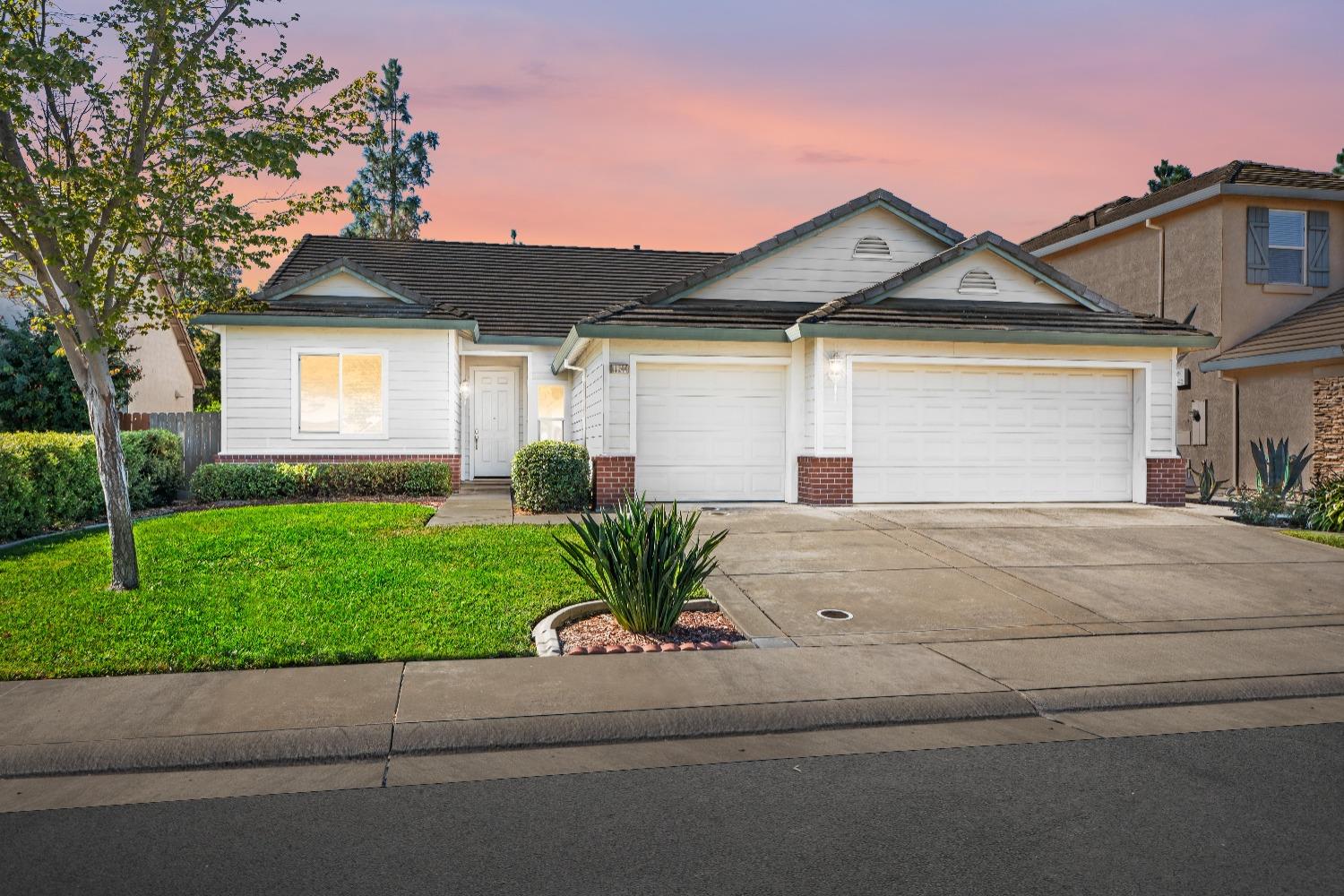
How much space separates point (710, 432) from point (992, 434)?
4.71m

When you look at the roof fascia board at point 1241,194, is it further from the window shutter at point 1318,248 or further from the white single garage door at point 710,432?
the white single garage door at point 710,432

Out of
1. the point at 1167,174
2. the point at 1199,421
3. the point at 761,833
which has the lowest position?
the point at 761,833

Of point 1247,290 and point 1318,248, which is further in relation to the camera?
point 1318,248

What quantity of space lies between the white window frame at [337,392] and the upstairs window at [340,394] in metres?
0.02

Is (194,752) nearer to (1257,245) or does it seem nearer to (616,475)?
(616,475)

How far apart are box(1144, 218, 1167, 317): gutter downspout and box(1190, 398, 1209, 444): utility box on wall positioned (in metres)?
2.27

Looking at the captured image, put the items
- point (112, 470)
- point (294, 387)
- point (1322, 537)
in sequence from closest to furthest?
point (112, 470) < point (1322, 537) < point (294, 387)

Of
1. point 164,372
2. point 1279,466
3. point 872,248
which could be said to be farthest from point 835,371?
point 164,372

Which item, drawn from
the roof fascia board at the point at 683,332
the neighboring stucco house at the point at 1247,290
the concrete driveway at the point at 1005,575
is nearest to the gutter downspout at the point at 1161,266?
the neighboring stucco house at the point at 1247,290

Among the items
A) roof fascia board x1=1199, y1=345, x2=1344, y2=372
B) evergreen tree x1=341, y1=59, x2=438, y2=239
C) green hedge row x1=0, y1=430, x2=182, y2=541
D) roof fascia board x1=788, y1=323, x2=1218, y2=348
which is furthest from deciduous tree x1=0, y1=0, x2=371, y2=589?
evergreen tree x1=341, y1=59, x2=438, y2=239

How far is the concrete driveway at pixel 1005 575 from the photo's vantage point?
7.79 meters

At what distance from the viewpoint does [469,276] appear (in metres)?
23.1

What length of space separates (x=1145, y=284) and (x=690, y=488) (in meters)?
14.3

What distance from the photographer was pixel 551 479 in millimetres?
14664
